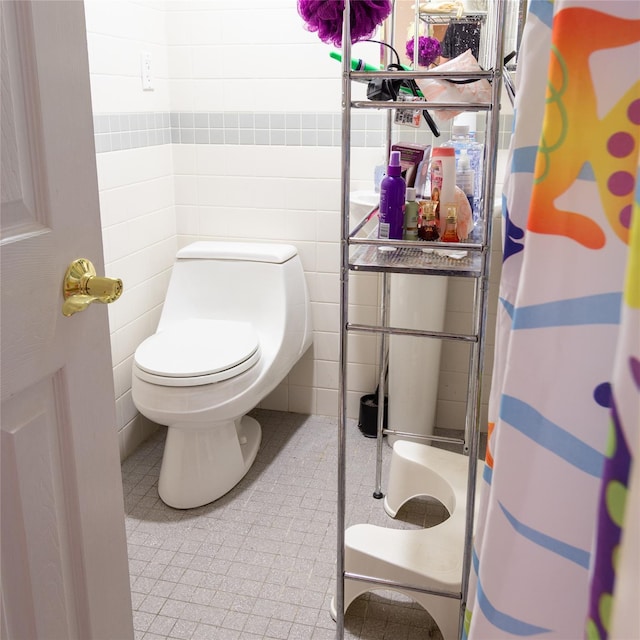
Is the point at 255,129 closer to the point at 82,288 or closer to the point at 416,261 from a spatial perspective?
the point at 416,261

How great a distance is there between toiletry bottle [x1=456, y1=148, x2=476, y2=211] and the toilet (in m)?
0.88

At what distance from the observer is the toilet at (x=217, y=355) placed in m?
2.02

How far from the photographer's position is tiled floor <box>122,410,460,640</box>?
1674 mm

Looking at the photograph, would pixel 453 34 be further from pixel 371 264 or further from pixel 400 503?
pixel 400 503

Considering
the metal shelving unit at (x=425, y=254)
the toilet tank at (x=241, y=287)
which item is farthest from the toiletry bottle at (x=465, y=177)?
the toilet tank at (x=241, y=287)

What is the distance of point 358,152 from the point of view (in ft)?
8.10

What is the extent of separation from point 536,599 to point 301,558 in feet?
4.41

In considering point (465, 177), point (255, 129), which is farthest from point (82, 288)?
point (255, 129)

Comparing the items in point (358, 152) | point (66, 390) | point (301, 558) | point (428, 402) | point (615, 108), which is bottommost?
point (301, 558)

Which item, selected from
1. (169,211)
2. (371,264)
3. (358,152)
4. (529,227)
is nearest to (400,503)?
(371,264)

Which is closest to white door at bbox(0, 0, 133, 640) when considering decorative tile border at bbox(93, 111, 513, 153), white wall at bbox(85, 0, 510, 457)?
white wall at bbox(85, 0, 510, 457)

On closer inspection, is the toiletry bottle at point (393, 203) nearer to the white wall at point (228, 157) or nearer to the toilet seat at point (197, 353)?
the toilet seat at point (197, 353)

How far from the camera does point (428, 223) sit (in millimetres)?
1396

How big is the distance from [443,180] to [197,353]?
39.6 inches
